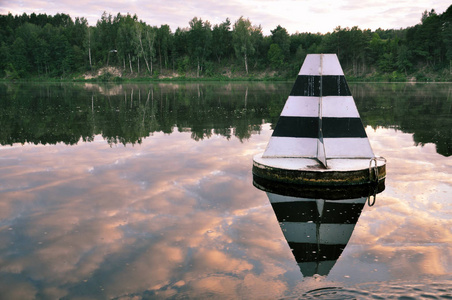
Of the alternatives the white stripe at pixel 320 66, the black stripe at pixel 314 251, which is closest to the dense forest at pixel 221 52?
the white stripe at pixel 320 66

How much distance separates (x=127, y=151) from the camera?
13320mm

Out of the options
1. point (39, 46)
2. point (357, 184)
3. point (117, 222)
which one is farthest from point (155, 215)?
point (39, 46)

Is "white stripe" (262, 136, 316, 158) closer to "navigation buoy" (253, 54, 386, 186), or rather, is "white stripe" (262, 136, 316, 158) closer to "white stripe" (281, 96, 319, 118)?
"navigation buoy" (253, 54, 386, 186)

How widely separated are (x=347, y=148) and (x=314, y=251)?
14.8 feet

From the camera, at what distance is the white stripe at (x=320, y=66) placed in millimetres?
9875

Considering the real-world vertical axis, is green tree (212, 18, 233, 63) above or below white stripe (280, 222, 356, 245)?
above

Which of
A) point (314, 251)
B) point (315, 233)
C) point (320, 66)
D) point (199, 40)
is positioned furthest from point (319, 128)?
point (199, 40)

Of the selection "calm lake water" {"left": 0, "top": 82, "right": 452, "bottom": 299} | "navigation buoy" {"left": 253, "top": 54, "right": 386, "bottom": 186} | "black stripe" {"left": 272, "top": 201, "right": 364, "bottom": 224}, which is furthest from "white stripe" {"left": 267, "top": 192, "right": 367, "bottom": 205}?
"navigation buoy" {"left": 253, "top": 54, "right": 386, "bottom": 186}

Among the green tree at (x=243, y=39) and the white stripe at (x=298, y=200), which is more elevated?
the green tree at (x=243, y=39)

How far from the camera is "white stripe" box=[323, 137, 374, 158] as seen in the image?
9727 mm

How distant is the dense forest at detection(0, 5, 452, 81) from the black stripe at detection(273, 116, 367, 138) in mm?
86604

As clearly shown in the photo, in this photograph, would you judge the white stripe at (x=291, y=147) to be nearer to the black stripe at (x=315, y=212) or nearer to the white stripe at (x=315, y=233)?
the black stripe at (x=315, y=212)

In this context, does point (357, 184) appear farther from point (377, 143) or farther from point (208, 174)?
point (377, 143)

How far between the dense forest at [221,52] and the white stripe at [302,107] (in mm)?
86656
